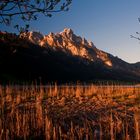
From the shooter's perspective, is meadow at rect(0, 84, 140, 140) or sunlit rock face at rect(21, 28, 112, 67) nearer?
meadow at rect(0, 84, 140, 140)

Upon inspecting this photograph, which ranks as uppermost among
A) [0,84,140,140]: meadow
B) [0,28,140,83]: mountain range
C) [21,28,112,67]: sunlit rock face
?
[21,28,112,67]: sunlit rock face

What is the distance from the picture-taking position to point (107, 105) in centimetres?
1529

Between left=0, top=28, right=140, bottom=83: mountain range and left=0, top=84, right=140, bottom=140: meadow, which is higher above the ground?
left=0, top=28, right=140, bottom=83: mountain range

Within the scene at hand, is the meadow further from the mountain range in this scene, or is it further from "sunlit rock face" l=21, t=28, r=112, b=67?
"sunlit rock face" l=21, t=28, r=112, b=67

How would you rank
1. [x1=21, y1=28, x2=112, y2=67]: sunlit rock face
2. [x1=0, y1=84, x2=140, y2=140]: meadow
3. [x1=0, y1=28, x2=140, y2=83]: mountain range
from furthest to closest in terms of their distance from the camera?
[x1=21, y1=28, x2=112, y2=67]: sunlit rock face → [x1=0, y1=84, x2=140, y2=140]: meadow → [x1=0, y1=28, x2=140, y2=83]: mountain range

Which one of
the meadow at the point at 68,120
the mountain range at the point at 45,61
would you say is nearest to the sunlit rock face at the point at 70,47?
the mountain range at the point at 45,61

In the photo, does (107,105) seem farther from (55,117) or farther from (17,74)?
(17,74)

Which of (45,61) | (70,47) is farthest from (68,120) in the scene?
(70,47)

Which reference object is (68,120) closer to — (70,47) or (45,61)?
(45,61)

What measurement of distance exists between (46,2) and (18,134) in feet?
10.4

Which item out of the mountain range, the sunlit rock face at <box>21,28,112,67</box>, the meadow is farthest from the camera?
the sunlit rock face at <box>21,28,112,67</box>

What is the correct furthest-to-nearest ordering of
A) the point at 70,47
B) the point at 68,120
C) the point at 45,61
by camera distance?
the point at 70,47
the point at 45,61
the point at 68,120

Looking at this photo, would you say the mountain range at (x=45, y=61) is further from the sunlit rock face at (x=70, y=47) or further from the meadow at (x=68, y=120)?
the meadow at (x=68, y=120)

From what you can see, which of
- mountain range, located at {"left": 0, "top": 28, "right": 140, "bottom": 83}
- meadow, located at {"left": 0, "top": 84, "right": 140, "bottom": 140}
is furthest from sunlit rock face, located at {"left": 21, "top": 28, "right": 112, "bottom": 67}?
meadow, located at {"left": 0, "top": 84, "right": 140, "bottom": 140}
